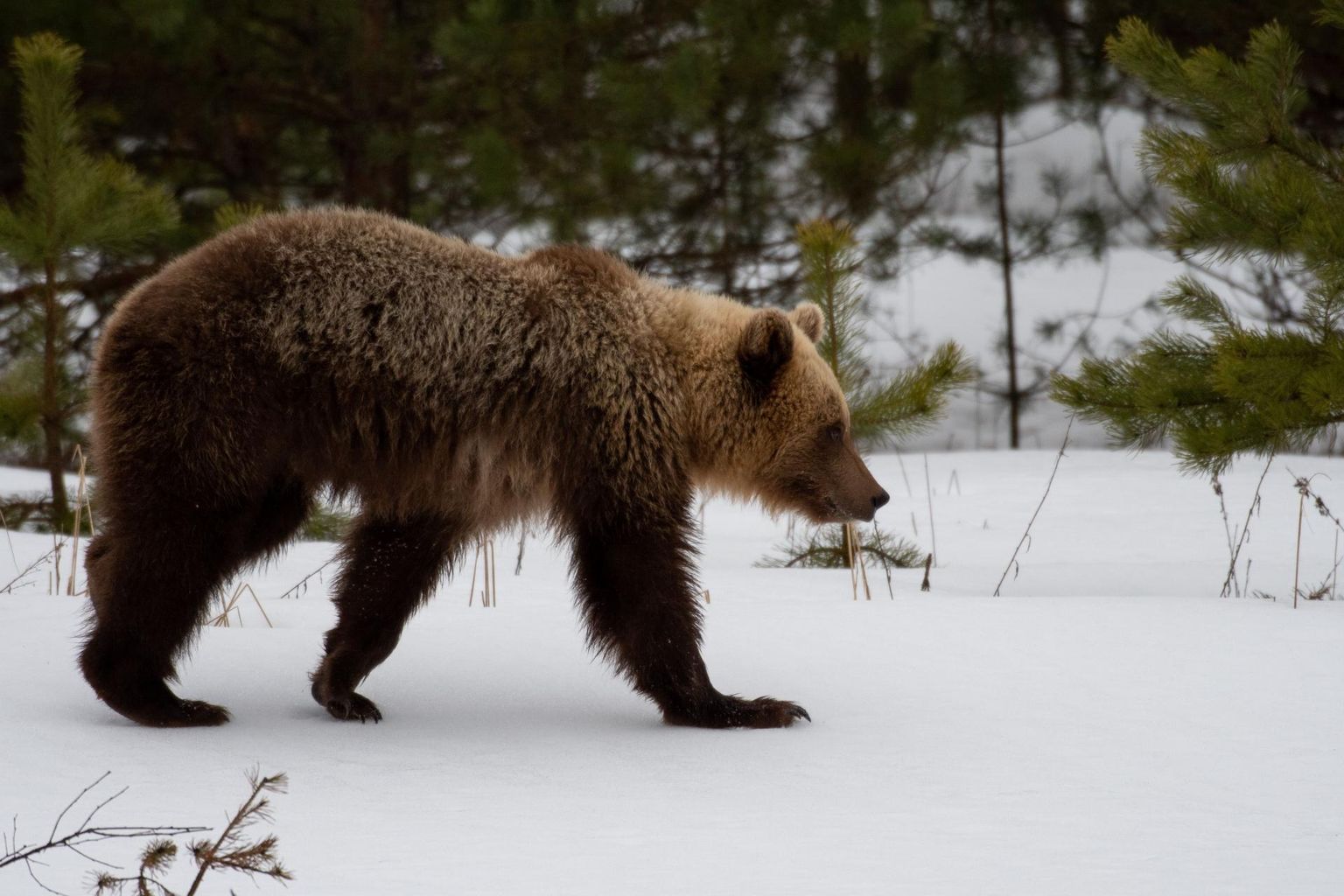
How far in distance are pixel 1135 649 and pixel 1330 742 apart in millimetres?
1189

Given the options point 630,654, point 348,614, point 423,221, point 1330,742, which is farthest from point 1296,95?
point 423,221

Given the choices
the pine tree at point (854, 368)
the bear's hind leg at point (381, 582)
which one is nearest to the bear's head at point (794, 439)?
the bear's hind leg at point (381, 582)

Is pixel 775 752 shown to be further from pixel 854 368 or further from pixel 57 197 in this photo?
pixel 57 197

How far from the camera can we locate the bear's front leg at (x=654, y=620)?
476 cm

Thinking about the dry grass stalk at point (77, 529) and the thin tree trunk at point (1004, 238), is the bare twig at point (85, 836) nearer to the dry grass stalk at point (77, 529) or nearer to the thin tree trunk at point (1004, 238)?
the dry grass stalk at point (77, 529)

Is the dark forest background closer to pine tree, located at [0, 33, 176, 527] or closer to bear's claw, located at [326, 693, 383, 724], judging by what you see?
pine tree, located at [0, 33, 176, 527]

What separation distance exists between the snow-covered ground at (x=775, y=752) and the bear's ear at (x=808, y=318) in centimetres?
119

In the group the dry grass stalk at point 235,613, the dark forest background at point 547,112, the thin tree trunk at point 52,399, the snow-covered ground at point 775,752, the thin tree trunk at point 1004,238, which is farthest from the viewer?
the thin tree trunk at point 1004,238

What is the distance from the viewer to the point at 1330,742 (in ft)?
14.3

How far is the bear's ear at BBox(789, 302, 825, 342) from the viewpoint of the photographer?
585cm

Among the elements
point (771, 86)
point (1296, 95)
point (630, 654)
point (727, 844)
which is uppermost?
point (771, 86)

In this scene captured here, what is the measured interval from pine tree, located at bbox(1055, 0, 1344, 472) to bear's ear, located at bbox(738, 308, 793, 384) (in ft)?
7.99

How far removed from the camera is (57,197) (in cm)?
845

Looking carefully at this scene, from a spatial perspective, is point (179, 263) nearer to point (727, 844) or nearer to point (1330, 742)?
point (727, 844)
